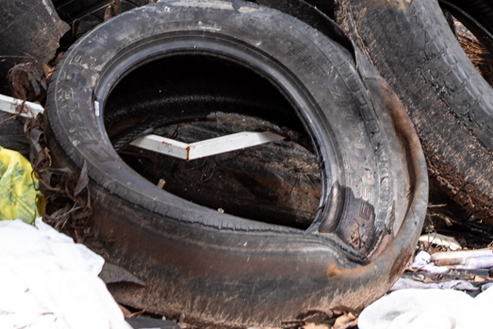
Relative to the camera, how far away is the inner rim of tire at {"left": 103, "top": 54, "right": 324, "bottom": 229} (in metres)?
1.79

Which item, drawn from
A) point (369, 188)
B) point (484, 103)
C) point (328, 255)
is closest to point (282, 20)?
point (369, 188)

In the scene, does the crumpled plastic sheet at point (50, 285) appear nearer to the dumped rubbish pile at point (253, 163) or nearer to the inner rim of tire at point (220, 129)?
the dumped rubbish pile at point (253, 163)

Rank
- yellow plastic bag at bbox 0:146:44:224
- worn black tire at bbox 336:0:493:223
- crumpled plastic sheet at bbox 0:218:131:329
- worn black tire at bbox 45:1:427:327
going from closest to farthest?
1. crumpled plastic sheet at bbox 0:218:131:329
2. worn black tire at bbox 45:1:427:327
3. yellow plastic bag at bbox 0:146:44:224
4. worn black tire at bbox 336:0:493:223

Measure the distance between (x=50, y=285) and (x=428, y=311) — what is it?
100cm

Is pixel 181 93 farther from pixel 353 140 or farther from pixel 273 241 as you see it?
pixel 273 241

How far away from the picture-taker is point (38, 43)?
6.11 feet

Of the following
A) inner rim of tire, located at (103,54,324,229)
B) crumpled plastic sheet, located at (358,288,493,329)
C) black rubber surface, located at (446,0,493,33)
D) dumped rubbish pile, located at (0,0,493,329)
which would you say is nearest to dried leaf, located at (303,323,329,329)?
dumped rubbish pile, located at (0,0,493,329)

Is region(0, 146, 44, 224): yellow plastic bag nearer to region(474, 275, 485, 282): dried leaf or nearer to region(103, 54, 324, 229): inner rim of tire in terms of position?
region(103, 54, 324, 229): inner rim of tire

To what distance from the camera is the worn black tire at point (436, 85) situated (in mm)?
1693

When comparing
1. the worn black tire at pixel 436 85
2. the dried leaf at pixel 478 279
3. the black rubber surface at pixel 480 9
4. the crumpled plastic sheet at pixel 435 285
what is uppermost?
the black rubber surface at pixel 480 9

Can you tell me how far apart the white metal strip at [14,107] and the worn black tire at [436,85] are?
1308mm

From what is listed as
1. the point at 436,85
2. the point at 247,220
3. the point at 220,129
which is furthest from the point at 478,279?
the point at 220,129

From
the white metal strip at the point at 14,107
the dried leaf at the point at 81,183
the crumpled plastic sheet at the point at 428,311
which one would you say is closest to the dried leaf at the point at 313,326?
the crumpled plastic sheet at the point at 428,311

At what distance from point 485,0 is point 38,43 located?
2172 mm
